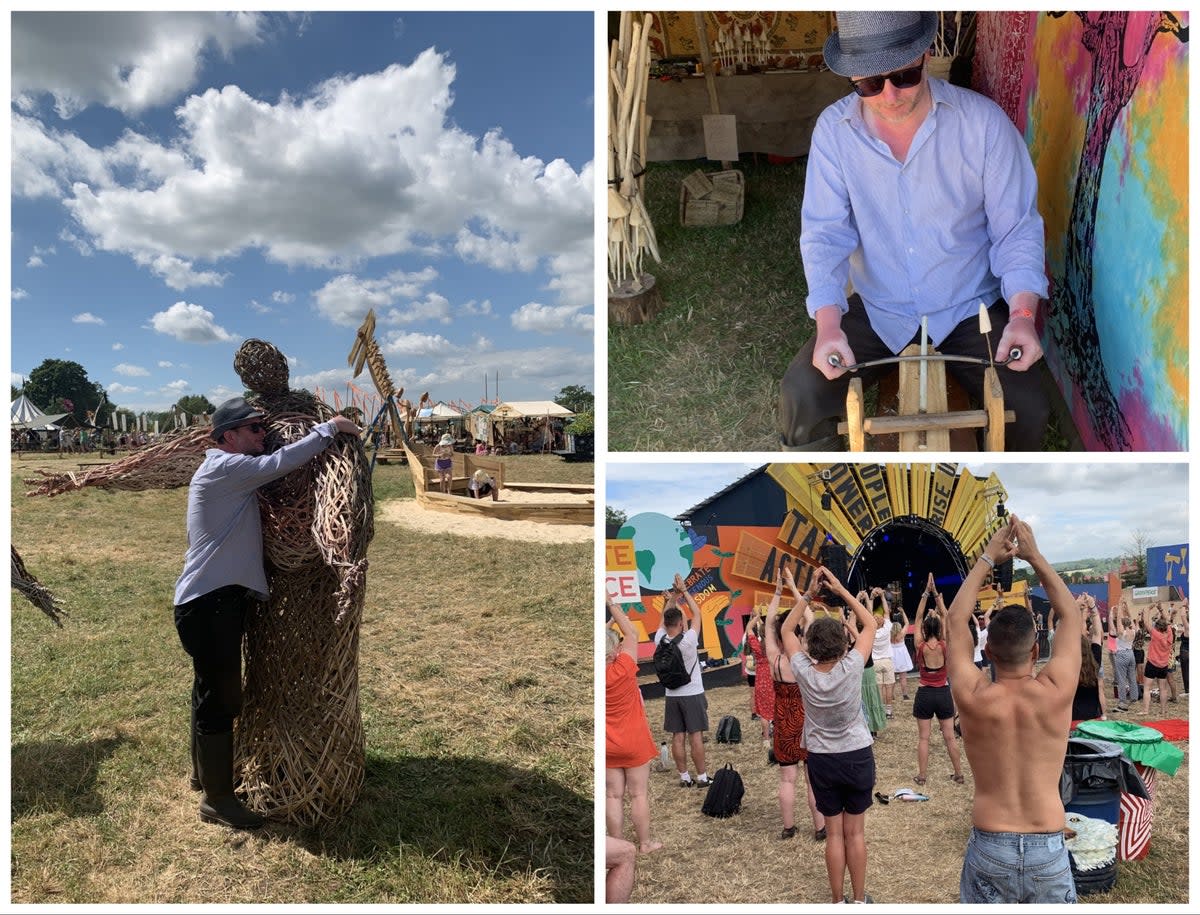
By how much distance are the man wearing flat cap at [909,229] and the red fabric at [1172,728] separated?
1.03 metres

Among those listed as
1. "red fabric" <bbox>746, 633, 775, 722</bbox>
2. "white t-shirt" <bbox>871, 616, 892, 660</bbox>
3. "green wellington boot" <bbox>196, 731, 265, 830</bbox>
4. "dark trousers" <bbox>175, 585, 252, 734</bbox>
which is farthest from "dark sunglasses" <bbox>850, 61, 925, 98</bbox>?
"green wellington boot" <bbox>196, 731, 265, 830</bbox>

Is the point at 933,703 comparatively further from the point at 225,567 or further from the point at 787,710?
the point at 225,567

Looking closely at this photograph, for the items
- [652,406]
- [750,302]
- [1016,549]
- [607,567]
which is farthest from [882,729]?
[750,302]

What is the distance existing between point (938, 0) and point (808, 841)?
2932 millimetres

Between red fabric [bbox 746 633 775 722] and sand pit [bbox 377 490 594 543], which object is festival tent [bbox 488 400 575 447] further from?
red fabric [bbox 746 633 775 722]

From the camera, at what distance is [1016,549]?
105 inches

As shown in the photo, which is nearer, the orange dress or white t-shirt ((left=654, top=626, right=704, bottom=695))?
the orange dress

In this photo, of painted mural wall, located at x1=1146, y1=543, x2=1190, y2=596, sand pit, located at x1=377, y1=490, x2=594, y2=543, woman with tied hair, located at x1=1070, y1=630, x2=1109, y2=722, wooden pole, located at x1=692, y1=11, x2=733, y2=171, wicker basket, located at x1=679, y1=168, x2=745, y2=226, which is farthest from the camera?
sand pit, located at x1=377, y1=490, x2=594, y2=543

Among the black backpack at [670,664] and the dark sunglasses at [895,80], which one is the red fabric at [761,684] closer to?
the black backpack at [670,664]

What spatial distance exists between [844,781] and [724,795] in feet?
1.53

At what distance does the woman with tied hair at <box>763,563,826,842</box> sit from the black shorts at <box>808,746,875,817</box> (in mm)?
59

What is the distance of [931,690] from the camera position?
9.85 feet

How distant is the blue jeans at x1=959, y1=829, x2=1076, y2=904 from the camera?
2.56m

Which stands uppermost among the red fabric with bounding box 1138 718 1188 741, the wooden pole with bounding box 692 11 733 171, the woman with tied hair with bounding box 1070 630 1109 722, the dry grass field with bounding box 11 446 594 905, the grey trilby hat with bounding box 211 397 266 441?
the wooden pole with bounding box 692 11 733 171
